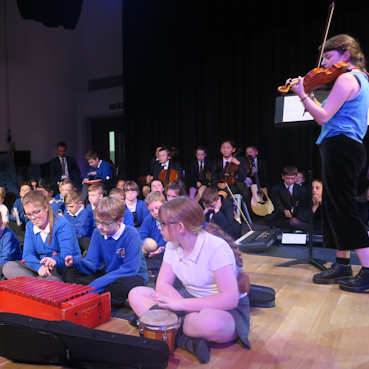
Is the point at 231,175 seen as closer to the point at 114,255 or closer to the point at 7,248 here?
the point at 114,255

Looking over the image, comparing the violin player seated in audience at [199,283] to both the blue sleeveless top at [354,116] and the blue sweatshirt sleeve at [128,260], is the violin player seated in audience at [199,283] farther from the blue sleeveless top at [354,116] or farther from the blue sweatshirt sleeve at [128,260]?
the blue sleeveless top at [354,116]

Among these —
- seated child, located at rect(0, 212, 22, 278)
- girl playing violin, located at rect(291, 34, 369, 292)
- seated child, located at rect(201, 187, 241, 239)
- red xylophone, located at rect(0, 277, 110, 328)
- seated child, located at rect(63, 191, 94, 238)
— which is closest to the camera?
red xylophone, located at rect(0, 277, 110, 328)

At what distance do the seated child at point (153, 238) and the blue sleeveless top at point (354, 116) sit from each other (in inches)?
63.5

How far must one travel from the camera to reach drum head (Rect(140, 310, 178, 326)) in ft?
5.55

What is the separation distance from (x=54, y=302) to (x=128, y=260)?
676 millimetres

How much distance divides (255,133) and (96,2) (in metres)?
5.57

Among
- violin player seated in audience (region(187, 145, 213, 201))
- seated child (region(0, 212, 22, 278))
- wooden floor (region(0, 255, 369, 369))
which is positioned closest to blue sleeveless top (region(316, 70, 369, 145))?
wooden floor (region(0, 255, 369, 369))

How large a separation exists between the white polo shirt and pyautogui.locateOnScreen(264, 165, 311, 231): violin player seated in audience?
10.6 ft

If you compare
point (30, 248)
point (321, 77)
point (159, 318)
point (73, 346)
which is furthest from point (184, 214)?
point (30, 248)

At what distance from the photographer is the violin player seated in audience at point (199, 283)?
1725 mm

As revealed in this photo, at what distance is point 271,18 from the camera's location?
6.38 m

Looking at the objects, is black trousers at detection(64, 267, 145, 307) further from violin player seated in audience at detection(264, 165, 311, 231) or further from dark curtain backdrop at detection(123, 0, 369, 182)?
dark curtain backdrop at detection(123, 0, 369, 182)

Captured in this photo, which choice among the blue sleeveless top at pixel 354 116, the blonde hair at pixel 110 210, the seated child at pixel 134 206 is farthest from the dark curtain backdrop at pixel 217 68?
the blonde hair at pixel 110 210

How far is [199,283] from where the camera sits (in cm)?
185
